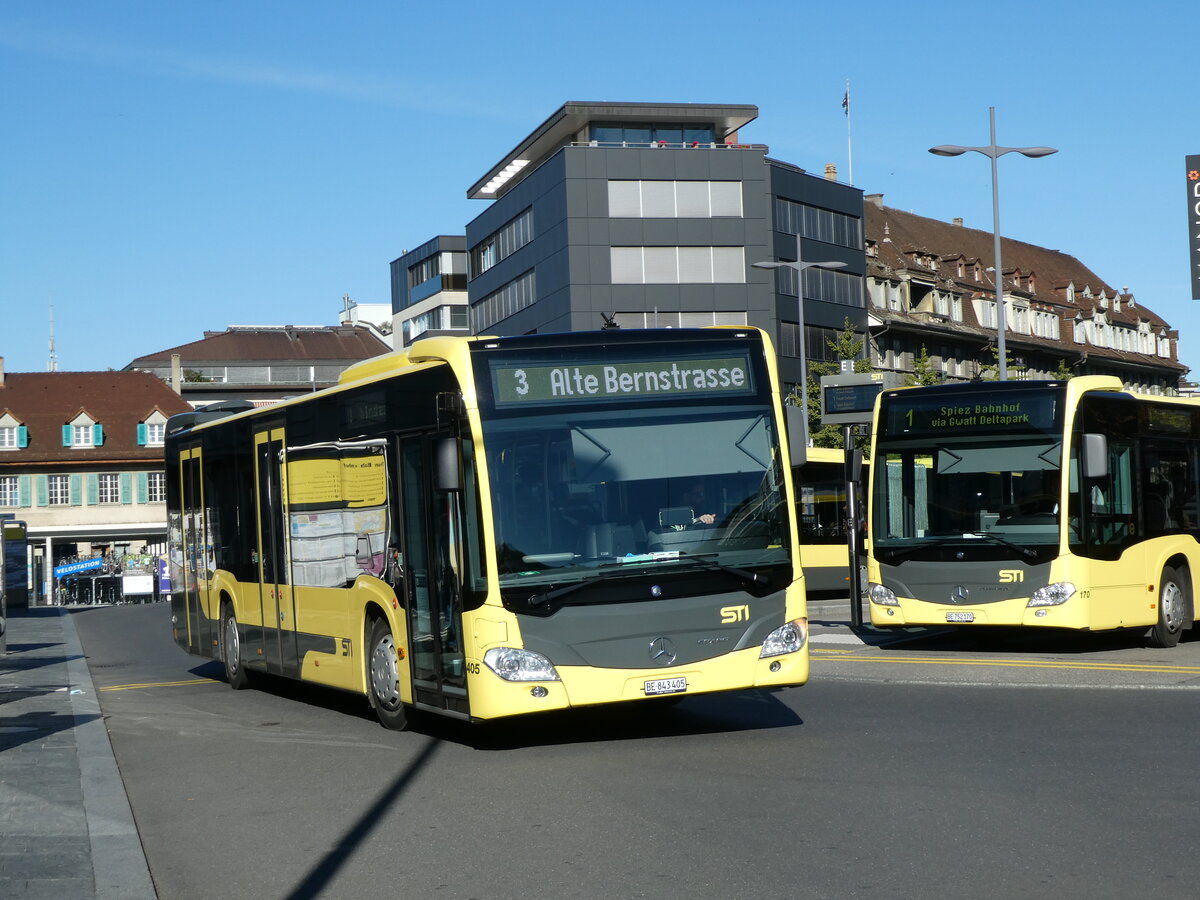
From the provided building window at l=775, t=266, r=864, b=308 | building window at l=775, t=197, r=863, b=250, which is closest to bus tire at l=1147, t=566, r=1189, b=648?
building window at l=775, t=266, r=864, b=308

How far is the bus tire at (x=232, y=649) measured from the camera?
1805 centimetres

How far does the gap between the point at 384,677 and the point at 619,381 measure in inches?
128

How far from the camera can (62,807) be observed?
962 cm

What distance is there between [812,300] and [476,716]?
6394 cm

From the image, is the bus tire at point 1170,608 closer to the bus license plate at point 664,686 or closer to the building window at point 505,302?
the bus license plate at point 664,686

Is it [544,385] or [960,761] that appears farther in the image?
[544,385]

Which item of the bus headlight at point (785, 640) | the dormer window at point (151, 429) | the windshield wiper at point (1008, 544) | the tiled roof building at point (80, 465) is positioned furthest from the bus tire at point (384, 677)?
the dormer window at point (151, 429)

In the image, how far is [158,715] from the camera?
16.0 metres

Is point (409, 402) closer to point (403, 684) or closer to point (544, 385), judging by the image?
point (544, 385)

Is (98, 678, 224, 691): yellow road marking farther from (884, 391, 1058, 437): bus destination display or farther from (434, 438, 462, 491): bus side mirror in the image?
(434, 438, 462, 491): bus side mirror

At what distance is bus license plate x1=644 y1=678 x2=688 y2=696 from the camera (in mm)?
11328

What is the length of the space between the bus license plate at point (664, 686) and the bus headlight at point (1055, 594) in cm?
736

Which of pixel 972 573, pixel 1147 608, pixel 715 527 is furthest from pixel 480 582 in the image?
pixel 1147 608

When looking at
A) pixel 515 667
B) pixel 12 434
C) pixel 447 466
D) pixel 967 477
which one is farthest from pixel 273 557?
pixel 12 434
